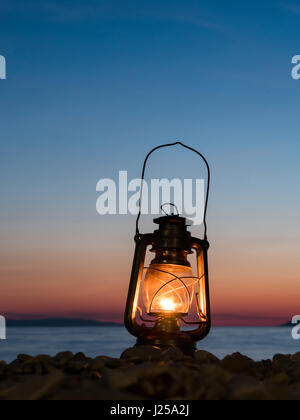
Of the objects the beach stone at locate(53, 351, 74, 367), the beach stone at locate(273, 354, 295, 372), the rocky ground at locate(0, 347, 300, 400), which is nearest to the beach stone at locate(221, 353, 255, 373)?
the beach stone at locate(273, 354, 295, 372)

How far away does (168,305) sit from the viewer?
119 inches

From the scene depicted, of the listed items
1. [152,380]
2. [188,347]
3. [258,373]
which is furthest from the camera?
[188,347]

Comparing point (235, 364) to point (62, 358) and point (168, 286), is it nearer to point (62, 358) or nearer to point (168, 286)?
point (62, 358)

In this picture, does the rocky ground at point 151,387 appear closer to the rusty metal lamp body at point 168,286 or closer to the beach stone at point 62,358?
the beach stone at point 62,358

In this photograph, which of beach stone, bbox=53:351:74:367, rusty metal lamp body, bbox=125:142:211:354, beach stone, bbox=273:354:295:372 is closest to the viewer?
beach stone, bbox=53:351:74:367

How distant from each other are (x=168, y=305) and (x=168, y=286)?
11 cm

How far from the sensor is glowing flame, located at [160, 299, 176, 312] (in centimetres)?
301

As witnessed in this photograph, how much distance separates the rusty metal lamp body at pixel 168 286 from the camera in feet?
9.63

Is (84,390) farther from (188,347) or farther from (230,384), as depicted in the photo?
(188,347)

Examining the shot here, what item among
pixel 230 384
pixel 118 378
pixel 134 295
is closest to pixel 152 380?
pixel 118 378

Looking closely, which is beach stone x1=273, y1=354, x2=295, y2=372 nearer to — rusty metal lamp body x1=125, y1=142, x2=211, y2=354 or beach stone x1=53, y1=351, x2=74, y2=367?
rusty metal lamp body x1=125, y1=142, x2=211, y2=354

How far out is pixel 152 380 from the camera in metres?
1.38

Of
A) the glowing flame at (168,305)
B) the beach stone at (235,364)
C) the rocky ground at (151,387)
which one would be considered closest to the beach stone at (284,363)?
the beach stone at (235,364)
